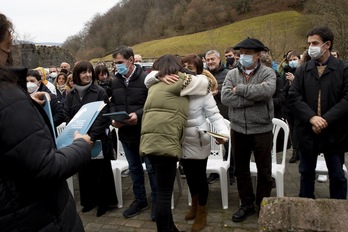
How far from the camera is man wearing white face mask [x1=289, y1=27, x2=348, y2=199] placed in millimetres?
3197

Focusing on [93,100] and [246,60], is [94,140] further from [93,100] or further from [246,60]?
[246,60]

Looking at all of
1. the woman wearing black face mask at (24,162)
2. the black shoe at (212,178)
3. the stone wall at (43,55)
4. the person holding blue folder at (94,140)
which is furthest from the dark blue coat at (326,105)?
the stone wall at (43,55)

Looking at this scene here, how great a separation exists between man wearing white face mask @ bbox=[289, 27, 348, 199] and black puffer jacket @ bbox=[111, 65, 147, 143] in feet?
5.72

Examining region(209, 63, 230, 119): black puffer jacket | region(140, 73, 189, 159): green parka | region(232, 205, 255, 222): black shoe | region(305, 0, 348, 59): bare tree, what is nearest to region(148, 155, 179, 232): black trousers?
region(140, 73, 189, 159): green parka

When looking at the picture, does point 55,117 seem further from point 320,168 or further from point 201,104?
point 320,168

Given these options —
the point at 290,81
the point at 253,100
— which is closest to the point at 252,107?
the point at 253,100

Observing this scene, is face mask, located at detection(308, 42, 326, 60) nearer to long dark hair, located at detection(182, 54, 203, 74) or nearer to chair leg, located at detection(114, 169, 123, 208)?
long dark hair, located at detection(182, 54, 203, 74)

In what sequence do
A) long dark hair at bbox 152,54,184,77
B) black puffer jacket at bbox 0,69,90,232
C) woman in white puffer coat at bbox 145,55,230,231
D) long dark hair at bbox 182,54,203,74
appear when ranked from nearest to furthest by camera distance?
1. black puffer jacket at bbox 0,69,90,232
2. long dark hair at bbox 152,54,184,77
3. woman in white puffer coat at bbox 145,55,230,231
4. long dark hair at bbox 182,54,203,74

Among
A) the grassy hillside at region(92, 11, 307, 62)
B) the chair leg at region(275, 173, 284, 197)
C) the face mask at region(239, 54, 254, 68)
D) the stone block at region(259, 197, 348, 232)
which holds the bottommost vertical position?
the chair leg at region(275, 173, 284, 197)

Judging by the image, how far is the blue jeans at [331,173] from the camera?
337cm

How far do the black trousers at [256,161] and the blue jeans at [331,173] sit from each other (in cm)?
41

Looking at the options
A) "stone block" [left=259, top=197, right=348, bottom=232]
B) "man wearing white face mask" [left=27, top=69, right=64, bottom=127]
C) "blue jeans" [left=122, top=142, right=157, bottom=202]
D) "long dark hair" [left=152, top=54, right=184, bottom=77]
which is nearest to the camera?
"stone block" [left=259, top=197, right=348, bottom=232]

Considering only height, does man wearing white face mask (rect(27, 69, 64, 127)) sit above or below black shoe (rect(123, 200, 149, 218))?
above

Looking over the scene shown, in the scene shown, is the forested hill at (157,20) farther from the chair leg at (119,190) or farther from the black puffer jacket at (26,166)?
the black puffer jacket at (26,166)
